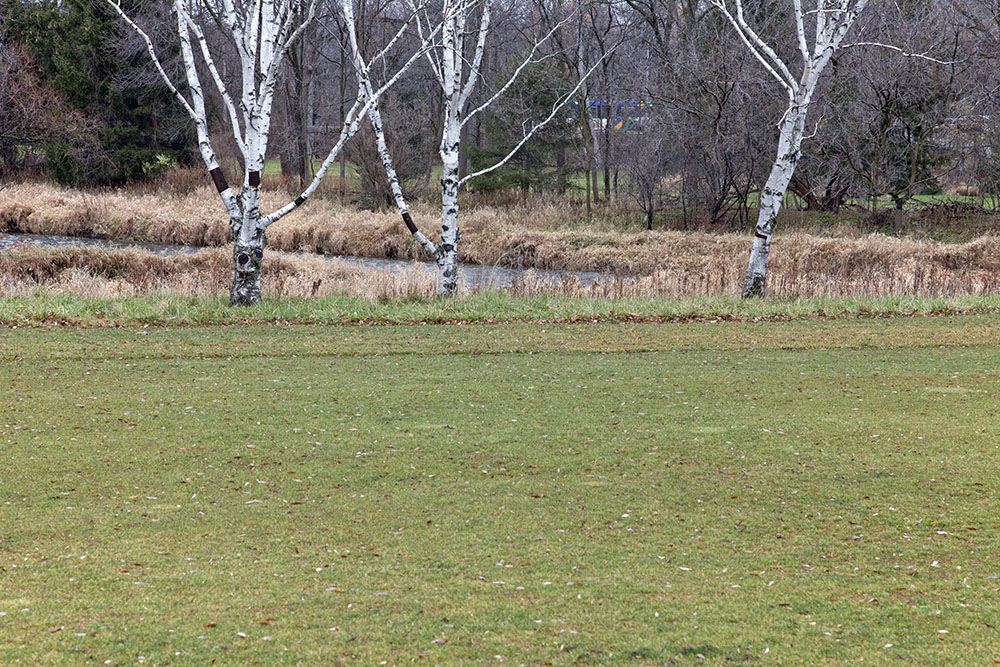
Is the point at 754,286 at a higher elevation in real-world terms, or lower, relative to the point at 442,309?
higher

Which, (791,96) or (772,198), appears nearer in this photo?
(791,96)

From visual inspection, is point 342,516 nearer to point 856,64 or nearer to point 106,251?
point 106,251

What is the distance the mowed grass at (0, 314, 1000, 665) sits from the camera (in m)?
5.52

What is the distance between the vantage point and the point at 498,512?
7738 mm

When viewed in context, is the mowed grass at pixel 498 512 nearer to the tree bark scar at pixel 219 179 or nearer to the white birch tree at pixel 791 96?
the tree bark scar at pixel 219 179

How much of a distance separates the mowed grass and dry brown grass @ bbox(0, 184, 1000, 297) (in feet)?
26.2


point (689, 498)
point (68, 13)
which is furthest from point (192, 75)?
point (68, 13)

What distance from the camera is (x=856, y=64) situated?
35.2m

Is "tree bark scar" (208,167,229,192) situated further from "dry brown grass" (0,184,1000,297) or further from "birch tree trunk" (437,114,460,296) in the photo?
"birch tree trunk" (437,114,460,296)

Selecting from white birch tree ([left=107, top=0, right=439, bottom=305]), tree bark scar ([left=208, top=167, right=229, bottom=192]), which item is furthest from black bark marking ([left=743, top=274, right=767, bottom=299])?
tree bark scar ([left=208, top=167, right=229, bottom=192])

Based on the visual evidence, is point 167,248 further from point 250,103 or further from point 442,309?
point 442,309

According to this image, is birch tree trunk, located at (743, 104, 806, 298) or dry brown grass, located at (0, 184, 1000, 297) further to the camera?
dry brown grass, located at (0, 184, 1000, 297)

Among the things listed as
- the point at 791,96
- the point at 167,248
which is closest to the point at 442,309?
the point at 791,96

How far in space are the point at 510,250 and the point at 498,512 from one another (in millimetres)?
28467
